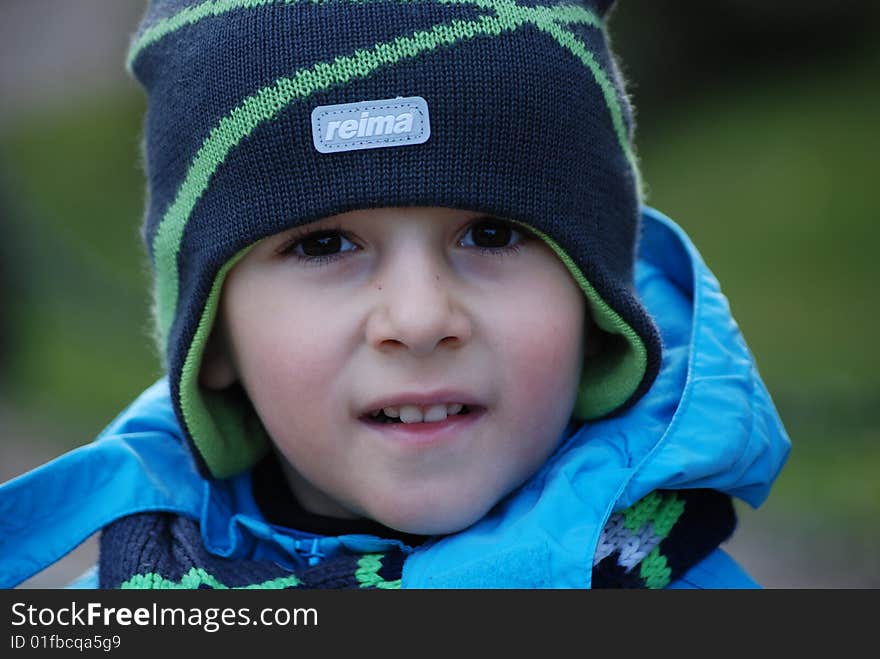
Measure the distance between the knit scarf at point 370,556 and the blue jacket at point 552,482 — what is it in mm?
31

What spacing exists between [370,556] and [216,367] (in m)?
0.40

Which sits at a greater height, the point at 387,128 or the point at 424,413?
the point at 387,128

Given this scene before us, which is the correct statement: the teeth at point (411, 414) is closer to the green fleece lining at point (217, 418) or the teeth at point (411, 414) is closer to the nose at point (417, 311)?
the nose at point (417, 311)

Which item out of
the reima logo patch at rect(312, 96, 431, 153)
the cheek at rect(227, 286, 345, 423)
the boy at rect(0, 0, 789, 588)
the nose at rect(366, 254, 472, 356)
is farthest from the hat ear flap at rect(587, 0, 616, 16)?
the cheek at rect(227, 286, 345, 423)

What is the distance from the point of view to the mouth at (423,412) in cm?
141

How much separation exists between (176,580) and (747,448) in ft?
2.80

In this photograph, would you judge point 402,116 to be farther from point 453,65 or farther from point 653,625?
point 653,625

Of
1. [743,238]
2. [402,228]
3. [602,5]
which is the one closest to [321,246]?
[402,228]

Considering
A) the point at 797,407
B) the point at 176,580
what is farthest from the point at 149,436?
the point at 797,407

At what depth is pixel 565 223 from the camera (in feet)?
4.79

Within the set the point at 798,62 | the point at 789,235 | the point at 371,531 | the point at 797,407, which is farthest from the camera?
the point at 798,62

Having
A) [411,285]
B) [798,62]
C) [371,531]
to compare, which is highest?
[798,62]

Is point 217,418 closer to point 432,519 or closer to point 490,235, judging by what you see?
point 432,519

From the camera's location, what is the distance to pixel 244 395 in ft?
5.75
